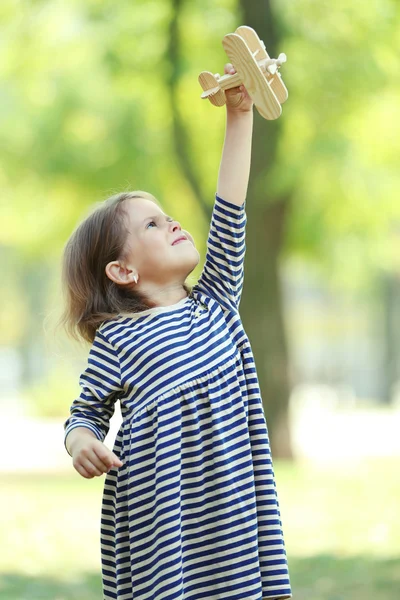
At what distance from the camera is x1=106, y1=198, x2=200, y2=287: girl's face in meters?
2.21

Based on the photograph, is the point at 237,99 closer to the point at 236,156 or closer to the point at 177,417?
the point at 236,156

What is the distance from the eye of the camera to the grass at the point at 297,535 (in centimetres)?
450

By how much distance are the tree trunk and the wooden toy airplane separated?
584 centimetres

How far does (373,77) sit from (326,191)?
56.8 inches

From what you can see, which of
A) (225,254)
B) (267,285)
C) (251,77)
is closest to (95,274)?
(225,254)

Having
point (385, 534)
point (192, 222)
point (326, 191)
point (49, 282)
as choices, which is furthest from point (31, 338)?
point (385, 534)

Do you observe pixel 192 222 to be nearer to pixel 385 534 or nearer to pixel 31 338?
pixel 385 534

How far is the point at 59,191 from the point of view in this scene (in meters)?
9.71

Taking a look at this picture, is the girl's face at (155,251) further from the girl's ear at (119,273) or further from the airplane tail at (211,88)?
the airplane tail at (211,88)

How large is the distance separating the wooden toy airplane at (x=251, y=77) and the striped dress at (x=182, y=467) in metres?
0.52

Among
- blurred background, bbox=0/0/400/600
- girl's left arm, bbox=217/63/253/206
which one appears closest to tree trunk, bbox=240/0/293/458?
blurred background, bbox=0/0/400/600

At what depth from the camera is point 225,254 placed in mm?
2258

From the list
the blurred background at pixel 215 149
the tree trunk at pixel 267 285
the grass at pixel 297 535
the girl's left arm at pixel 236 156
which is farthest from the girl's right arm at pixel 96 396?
the tree trunk at pixel 267 285

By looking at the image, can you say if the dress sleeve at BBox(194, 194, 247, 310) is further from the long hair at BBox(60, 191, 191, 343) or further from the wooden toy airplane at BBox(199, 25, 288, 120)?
the wooden toy airplane at BBox(199, 25, 288, 120)
